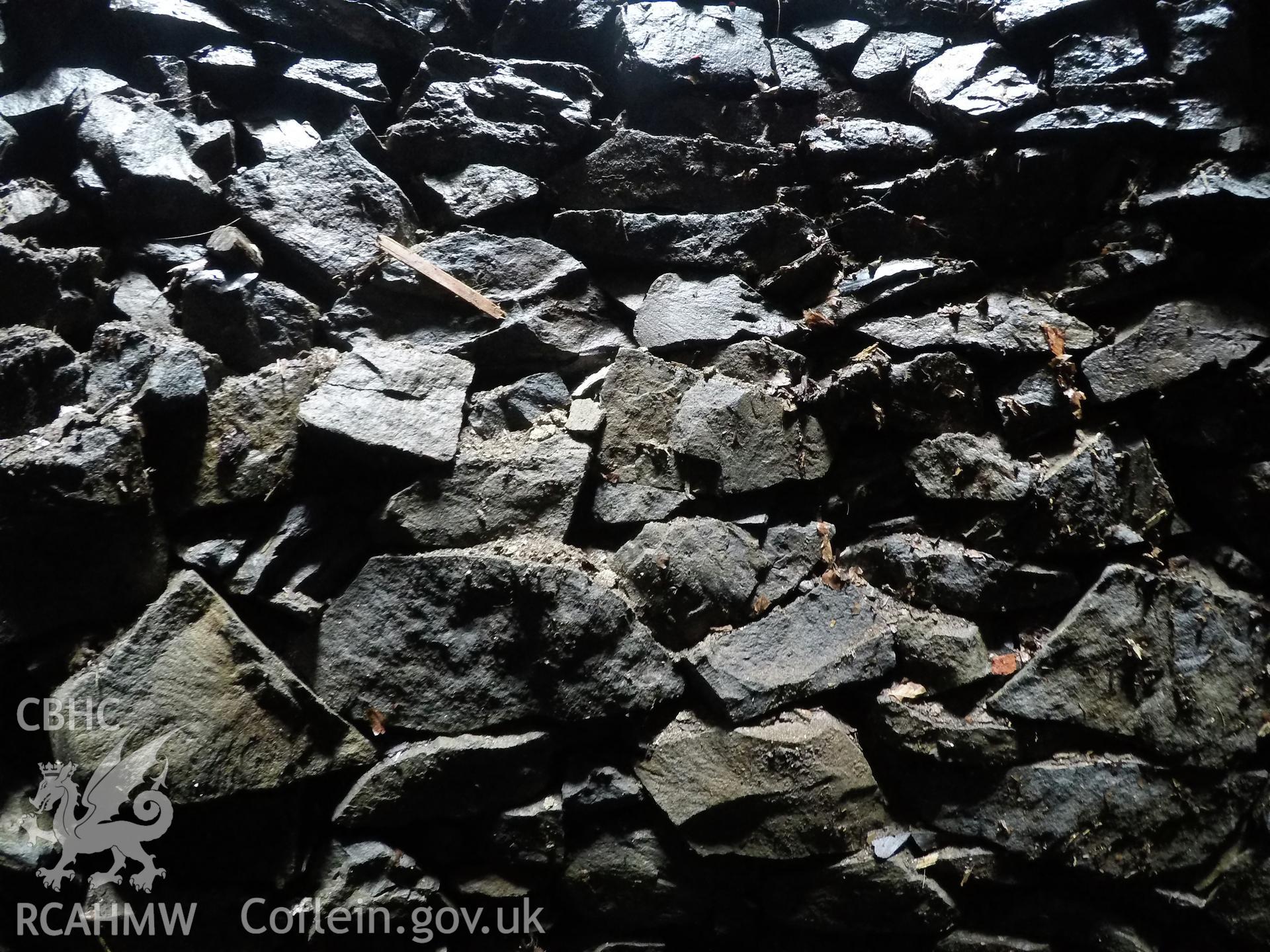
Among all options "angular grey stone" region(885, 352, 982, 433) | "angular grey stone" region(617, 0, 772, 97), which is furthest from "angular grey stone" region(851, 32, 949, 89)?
"angular grey stone" region(885, 352, 982, 433)

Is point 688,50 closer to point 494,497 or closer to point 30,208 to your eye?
point 494,497

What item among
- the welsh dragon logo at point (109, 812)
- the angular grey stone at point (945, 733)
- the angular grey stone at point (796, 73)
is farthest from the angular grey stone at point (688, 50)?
the welsh dragon logo at point (109, 812)

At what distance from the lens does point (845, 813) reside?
2.21 m

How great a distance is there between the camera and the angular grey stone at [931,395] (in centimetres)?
246

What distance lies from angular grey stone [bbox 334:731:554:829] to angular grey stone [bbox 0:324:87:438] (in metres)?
1.35

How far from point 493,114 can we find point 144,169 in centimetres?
119

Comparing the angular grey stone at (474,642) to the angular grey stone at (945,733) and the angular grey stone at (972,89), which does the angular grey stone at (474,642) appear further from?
the angular grey stone at (972,89)

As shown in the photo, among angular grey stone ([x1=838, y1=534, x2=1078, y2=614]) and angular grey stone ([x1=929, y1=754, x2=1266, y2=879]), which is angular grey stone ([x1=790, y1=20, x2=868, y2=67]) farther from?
angular grey stone ([x1=929, y1=754, x2=1266, y2=879])

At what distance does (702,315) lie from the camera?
2.65 m

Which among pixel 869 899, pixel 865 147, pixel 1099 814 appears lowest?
pixel 869 899

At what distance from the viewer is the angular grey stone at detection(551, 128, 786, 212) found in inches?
111

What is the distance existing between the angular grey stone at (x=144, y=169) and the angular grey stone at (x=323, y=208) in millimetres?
131

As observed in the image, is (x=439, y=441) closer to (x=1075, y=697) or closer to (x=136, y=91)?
(x=136, y=91)

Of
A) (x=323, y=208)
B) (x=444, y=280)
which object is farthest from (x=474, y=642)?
(x=323, y=208)
